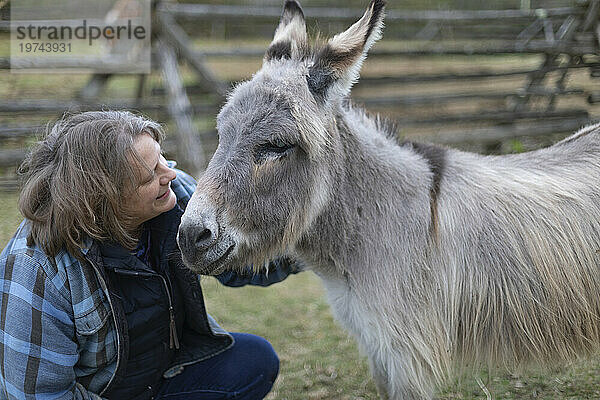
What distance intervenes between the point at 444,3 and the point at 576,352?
28.7ft

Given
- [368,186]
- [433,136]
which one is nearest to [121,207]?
[368,186]

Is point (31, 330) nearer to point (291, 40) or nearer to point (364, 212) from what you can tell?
point (364, 212)

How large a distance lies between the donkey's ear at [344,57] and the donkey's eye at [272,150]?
0.30m

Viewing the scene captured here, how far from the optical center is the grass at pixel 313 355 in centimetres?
352

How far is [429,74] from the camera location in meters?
8.45

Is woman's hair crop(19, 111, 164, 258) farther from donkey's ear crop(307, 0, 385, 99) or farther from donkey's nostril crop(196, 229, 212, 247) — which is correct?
donkey's ear crop(307, 0, 385, 99)

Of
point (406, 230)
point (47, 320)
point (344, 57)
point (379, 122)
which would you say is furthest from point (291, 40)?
point (47, 320)

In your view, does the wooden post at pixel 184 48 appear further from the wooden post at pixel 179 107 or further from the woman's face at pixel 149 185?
the woman's face at pixel 149 185

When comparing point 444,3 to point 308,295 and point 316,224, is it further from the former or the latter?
point 316,224

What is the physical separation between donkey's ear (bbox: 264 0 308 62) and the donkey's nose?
919 millimetres

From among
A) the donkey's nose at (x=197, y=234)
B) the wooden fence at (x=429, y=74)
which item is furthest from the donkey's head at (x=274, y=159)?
the wooden fence at (x=429, y=74)

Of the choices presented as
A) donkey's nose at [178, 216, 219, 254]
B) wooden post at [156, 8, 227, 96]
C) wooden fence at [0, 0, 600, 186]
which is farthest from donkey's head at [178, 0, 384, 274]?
wooden fence at [0, 0, 600, 186]

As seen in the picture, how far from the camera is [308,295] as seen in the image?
538 cm

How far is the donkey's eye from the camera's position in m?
2.28
